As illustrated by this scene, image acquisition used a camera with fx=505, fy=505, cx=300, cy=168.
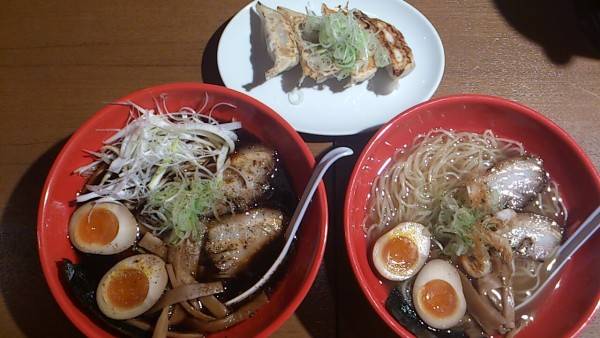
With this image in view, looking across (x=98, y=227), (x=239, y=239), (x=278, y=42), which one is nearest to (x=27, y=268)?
(x=98, y=227)

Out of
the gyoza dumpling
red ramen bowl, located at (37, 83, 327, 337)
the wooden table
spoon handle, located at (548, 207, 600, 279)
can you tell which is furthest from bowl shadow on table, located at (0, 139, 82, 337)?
spoon handle, located at (548, 207, 600, 279)

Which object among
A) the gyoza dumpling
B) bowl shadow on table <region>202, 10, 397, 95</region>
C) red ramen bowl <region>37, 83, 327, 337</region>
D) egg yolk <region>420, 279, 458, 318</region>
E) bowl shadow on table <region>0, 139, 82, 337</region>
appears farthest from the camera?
bowl shadow on table <region>202, 10, 397, 95</region>

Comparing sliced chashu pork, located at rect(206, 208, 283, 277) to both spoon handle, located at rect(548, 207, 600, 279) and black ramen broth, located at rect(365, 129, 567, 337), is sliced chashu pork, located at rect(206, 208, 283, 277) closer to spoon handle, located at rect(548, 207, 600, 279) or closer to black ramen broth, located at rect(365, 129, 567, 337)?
black ramen broth, located at rect(365, 129, 567, 337)

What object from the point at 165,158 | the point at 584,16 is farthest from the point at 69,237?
the point at 584,16

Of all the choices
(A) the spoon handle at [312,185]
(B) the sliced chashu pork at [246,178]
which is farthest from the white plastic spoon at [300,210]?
(B) the sliced chashu pork at [246,178]

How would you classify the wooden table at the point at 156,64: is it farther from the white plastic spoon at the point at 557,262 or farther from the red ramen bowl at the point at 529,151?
the white plastic spoon at the point at 557,262

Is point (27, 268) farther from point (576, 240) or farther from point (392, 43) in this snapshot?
point (576, 240)

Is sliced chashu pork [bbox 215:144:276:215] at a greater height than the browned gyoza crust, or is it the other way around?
the browned gyoza crust

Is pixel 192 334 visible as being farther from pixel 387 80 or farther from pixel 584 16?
pixel 584 16
